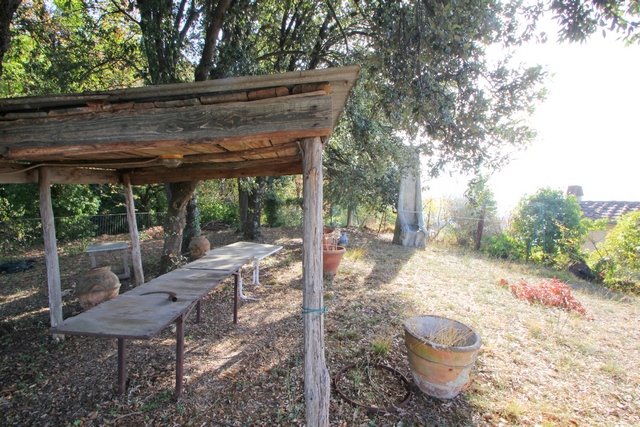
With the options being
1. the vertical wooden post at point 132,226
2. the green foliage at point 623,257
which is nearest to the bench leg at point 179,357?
the vertical wooden post at point 132,226

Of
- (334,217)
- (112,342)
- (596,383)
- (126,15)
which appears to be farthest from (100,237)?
(596,383)

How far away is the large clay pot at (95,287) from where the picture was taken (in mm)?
3951

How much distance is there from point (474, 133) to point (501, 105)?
25.5 inches

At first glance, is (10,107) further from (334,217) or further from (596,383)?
(334,217)

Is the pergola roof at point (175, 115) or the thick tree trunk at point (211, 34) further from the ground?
the thick tree trunk at point (211, 34)

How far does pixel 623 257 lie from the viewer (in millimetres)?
6520

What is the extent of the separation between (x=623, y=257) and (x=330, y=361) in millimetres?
7656

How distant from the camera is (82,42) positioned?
580cm

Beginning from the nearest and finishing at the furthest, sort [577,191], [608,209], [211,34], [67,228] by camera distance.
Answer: [211,34] < [67,228] < [608,209] < [577,191]

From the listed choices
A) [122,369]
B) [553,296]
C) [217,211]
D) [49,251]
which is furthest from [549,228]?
[217,211]

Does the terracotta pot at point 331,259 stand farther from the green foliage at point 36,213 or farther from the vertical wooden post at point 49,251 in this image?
the green foliage at point 36,213

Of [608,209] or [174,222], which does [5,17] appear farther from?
[608,209]

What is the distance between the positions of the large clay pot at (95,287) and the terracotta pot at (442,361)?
4.10 m

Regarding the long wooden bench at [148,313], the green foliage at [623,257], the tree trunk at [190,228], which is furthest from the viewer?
the tree trunk at [190,228]
